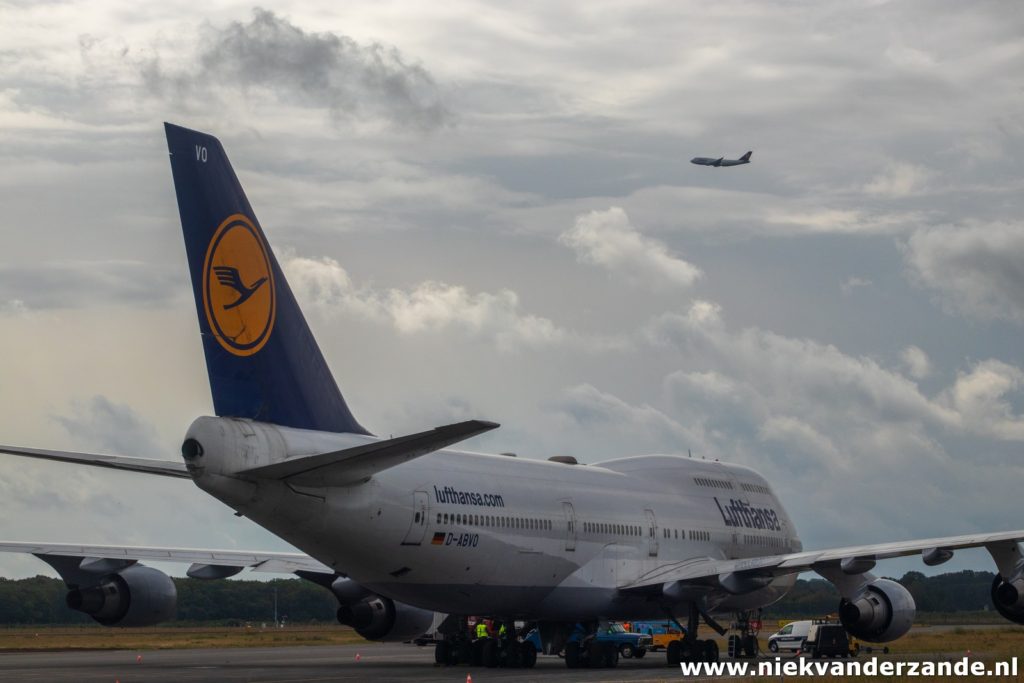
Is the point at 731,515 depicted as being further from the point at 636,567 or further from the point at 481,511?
the point at 481,511

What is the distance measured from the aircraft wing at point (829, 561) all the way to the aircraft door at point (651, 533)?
542mm

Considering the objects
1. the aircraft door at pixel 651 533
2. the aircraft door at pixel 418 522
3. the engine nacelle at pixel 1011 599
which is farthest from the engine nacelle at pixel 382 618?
the engine nacelle at pixel 1011 599

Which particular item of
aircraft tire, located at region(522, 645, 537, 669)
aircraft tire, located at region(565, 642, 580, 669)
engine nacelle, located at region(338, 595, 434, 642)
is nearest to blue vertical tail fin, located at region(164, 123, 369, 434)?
aircraft tire, located at region(522, 645, 537, 669)

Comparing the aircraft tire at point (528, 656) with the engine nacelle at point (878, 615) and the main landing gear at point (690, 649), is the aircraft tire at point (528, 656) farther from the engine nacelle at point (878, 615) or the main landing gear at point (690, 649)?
the engine nacelle at point (878, 615)

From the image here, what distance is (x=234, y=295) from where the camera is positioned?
25.6m

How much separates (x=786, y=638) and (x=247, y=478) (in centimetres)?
2649

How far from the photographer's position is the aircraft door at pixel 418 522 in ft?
94.2

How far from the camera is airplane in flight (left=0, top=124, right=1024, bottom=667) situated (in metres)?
25.4

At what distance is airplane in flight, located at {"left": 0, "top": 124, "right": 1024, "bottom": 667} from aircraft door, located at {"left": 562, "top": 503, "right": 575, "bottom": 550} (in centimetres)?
6

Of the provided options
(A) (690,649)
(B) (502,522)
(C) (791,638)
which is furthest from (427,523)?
(C) (791,638)

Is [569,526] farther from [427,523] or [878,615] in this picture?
[878,615]

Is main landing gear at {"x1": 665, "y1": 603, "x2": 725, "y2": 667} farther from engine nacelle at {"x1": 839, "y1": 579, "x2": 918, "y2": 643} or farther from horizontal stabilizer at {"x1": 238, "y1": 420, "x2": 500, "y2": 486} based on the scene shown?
horizontal stabilizer at {"x1": 238, "y1": 420, "x2": 500, "y2": 486}

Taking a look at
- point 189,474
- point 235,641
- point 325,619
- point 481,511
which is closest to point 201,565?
point 481,511

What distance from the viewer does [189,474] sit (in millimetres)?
25531
